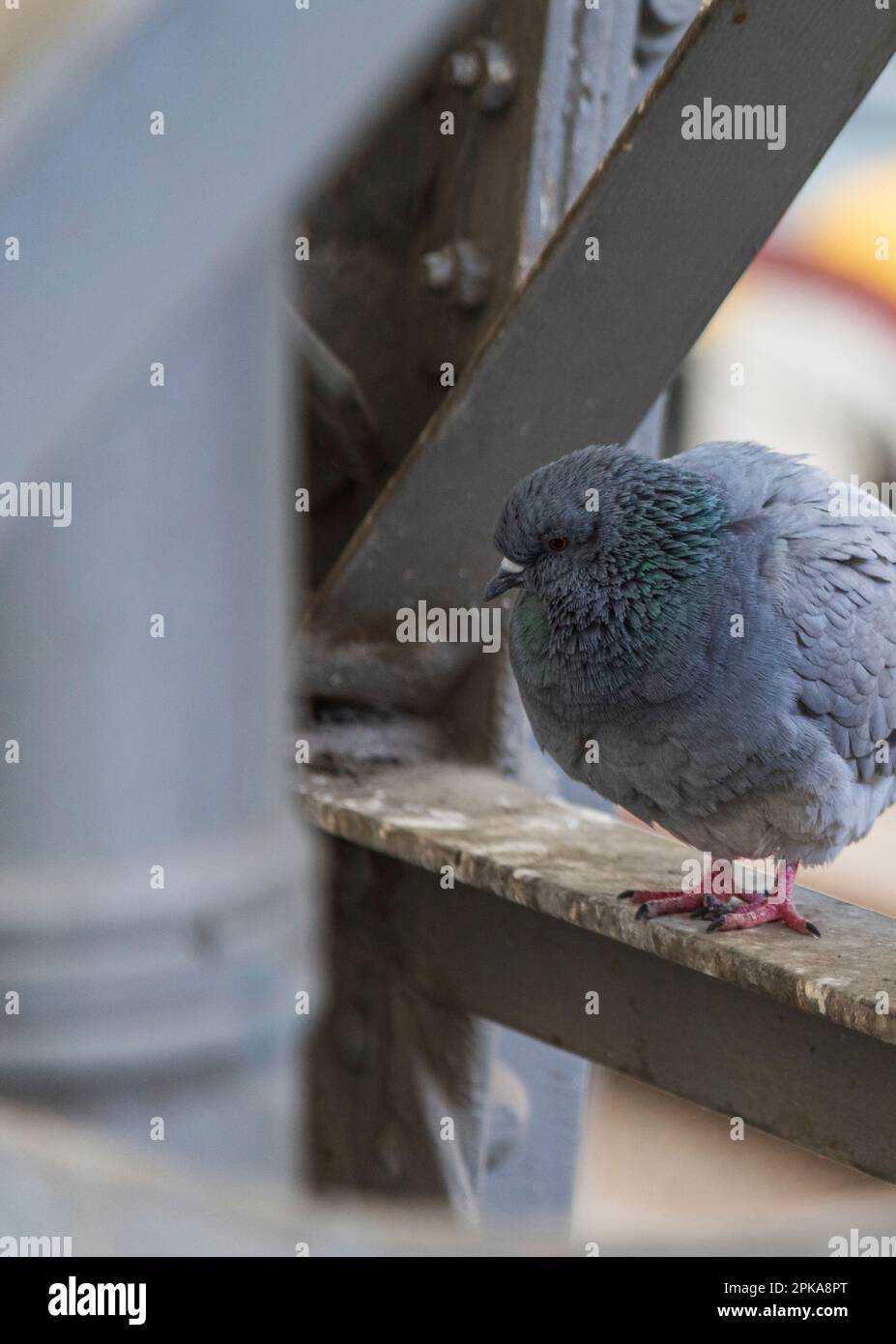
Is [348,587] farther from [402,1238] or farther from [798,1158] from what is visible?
[798,1158]

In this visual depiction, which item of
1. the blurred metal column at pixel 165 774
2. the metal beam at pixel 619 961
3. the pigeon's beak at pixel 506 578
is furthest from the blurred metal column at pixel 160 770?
the pigeon's beak at pixel 506 578

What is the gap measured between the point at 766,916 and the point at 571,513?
0.58 metres

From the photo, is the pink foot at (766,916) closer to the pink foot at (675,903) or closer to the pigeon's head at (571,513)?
the pink foot at (675,903)

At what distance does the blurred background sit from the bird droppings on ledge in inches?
5.6

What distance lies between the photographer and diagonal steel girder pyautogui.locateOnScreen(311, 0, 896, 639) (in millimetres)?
1404

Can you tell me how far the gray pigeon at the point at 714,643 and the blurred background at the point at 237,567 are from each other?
0.43 m

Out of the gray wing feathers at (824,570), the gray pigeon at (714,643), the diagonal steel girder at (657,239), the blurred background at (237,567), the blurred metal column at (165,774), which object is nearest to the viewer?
the blurred background at (237,567)

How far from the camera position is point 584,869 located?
1.90 m

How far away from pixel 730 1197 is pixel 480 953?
2.47m

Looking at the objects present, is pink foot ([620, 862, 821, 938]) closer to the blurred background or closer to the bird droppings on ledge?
the bird droppings on ledge

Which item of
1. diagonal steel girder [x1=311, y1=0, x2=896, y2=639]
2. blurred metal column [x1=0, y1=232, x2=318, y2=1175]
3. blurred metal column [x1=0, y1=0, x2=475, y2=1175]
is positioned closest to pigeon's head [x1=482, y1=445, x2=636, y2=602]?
diagonal steel girder [x1=311, y1=0, x2=896, y2=639]

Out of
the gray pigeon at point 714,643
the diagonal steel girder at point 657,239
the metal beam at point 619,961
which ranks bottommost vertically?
the metal beam at point 619,961

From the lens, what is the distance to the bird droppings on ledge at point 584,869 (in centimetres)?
157

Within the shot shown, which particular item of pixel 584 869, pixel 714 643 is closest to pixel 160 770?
pixel 584 869
